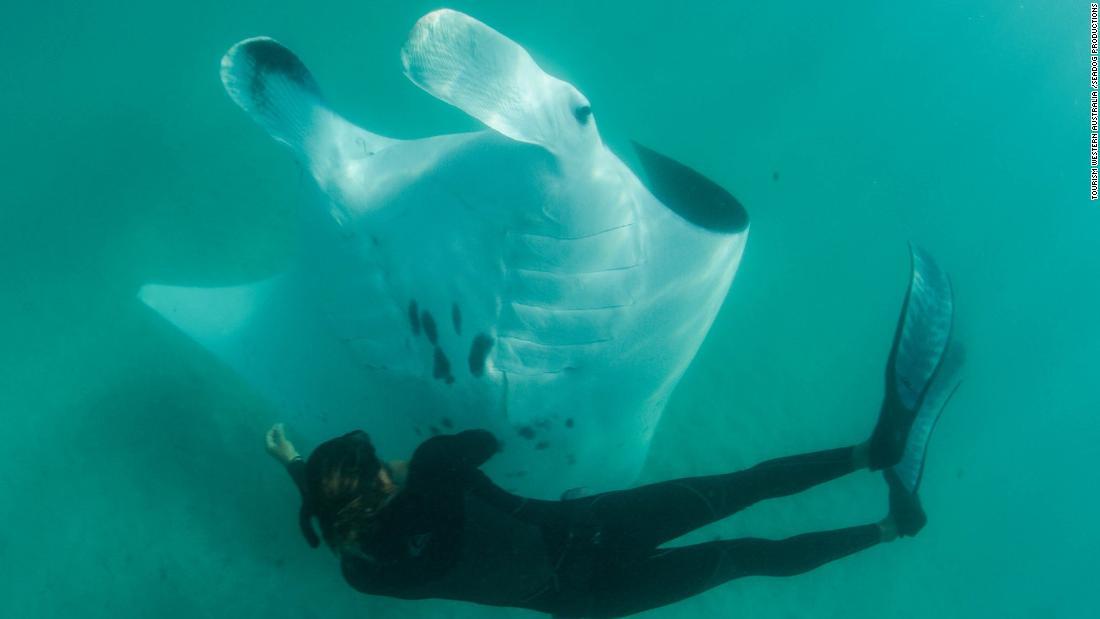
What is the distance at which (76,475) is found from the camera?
168 inches

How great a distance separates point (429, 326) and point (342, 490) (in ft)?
2.05

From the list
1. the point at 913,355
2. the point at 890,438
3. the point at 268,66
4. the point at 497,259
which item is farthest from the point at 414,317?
the point at 913,355

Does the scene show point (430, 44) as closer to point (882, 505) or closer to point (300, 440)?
point (300, 440)

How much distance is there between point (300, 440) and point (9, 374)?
2.34 metres

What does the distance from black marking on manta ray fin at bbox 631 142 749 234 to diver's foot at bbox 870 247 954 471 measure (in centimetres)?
130

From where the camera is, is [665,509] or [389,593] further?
[665,509]

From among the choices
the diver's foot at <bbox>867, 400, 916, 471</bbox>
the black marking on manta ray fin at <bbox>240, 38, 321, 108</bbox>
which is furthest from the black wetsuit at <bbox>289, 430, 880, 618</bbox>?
the black marking on manta ray fin at <bbox>240, 38, 321, 108</bbox>

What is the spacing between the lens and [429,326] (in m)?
2.27

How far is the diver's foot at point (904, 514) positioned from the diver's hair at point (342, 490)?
2.53 m

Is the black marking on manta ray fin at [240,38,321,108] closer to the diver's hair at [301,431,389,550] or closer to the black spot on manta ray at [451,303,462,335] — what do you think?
the black spot on manta ray at [451,303,462,335]

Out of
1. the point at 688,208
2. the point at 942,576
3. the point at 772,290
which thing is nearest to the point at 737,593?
the point at 772,290

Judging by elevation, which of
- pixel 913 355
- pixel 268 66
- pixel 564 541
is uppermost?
pixel 268 66

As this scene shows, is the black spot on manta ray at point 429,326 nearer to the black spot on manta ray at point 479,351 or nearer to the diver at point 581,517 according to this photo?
the black spot on manta ray at point 479,351

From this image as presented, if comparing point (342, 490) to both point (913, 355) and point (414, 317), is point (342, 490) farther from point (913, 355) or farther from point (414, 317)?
point (913, 355)
